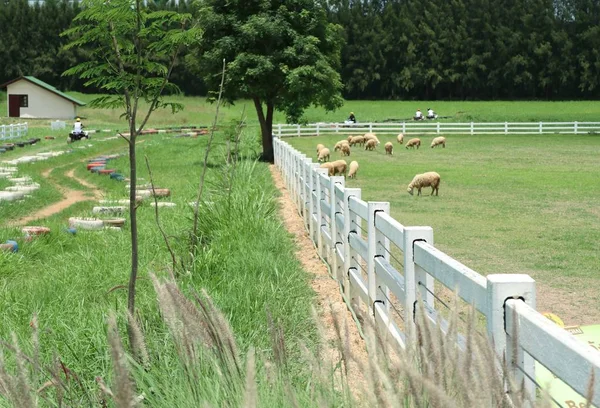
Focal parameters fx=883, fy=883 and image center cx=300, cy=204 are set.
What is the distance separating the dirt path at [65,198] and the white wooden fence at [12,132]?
1536 cm

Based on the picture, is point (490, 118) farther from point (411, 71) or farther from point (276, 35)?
point (276, 35)

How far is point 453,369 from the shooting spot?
1930mm

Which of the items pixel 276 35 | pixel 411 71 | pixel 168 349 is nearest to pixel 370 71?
pixel 411 71

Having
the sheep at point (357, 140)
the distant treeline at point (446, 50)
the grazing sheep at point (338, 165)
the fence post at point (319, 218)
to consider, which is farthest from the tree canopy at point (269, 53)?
the distant treeline at point (446, 50)

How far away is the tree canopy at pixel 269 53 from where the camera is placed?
28.2 meters

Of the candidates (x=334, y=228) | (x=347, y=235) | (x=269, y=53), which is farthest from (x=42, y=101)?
(x=347, y=235)

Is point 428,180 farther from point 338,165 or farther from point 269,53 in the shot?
point 269,53

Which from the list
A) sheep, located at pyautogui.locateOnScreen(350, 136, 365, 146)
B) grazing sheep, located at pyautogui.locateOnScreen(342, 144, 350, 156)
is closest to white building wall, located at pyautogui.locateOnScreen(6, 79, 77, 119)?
sheep, located at pyautogui.locateOnScreen(350, 136, 365, 146)

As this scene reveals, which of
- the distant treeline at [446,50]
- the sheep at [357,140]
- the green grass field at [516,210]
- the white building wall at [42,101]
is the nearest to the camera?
the green grass field at [516,210]

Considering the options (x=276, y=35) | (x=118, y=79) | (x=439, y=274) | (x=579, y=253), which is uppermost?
(x=276, y=35)

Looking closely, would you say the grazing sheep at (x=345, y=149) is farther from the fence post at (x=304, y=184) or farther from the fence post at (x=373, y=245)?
the fence post at (x=373, y=245)

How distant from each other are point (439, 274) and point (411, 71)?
278 ft

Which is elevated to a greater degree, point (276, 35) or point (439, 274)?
point (276, 35)

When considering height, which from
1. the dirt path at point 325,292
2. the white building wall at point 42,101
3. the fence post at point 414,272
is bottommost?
the dirt path at point 325,292
